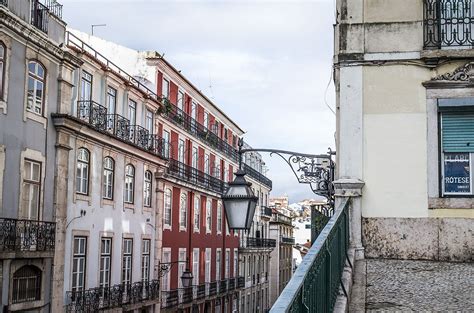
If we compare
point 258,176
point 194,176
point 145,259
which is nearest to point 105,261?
point 145,259

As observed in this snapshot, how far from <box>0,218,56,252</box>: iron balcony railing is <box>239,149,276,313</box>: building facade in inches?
1094

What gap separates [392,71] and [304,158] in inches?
72.5

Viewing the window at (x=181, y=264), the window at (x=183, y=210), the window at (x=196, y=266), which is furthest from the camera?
the window at (x=196, y=266)

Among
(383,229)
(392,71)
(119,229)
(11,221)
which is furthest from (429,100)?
(119,229)

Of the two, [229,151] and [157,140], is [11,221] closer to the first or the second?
[157,140]

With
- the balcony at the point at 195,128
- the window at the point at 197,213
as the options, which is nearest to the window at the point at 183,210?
the window at the point at 197,213

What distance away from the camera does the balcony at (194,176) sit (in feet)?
108

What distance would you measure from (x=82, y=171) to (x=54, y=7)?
18.0 feet

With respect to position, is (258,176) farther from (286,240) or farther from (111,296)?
(111,296)

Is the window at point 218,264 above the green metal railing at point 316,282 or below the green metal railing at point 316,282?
below

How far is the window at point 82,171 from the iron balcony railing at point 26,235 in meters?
2.58

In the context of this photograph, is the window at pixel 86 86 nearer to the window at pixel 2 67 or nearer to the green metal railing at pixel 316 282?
the window at pixel 2 67

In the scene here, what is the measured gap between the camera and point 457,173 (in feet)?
32.3

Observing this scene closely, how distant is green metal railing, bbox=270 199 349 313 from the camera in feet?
11.1
